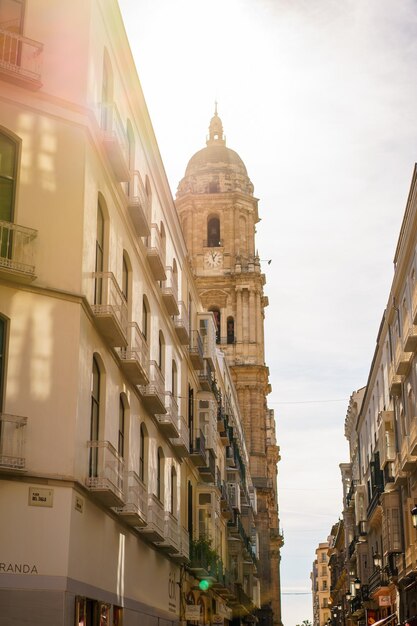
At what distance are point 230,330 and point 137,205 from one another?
58740mm

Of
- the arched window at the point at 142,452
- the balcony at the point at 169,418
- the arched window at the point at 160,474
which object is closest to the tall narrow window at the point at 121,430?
the arched window at the point at 142,452

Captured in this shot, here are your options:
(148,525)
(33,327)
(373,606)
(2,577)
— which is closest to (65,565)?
(2,577)

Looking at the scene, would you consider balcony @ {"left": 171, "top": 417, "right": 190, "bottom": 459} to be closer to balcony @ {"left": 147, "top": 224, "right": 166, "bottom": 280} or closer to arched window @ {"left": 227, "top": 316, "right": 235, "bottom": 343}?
balcony @ {"left": 147, "top": 224, "right": 166, "bottom": 280}

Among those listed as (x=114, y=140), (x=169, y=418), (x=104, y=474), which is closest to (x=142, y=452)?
(x=169, y=418)

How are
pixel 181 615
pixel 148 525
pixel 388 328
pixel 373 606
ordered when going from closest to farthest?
1. pixel 148 525
2. pixel 181 615
3. pixel 388 328
4. pixel 373 606

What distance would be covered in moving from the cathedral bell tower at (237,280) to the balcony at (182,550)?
166ft

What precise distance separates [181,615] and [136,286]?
11.0 m

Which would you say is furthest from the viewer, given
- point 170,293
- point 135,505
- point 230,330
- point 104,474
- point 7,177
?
point 230,330

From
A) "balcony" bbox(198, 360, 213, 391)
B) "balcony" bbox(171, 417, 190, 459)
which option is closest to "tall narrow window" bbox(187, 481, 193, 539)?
"balcony" bbox(171, 417, 190, 459)

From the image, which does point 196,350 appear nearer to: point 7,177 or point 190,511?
point 190,511

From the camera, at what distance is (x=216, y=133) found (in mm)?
92188

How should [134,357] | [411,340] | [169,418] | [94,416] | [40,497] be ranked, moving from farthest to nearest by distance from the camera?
[411,340], [169,418], [134,357], [94,416], [40,497]

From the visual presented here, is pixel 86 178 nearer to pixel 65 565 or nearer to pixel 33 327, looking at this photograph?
pixel 33 327

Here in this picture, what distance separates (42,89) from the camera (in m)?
17.8
